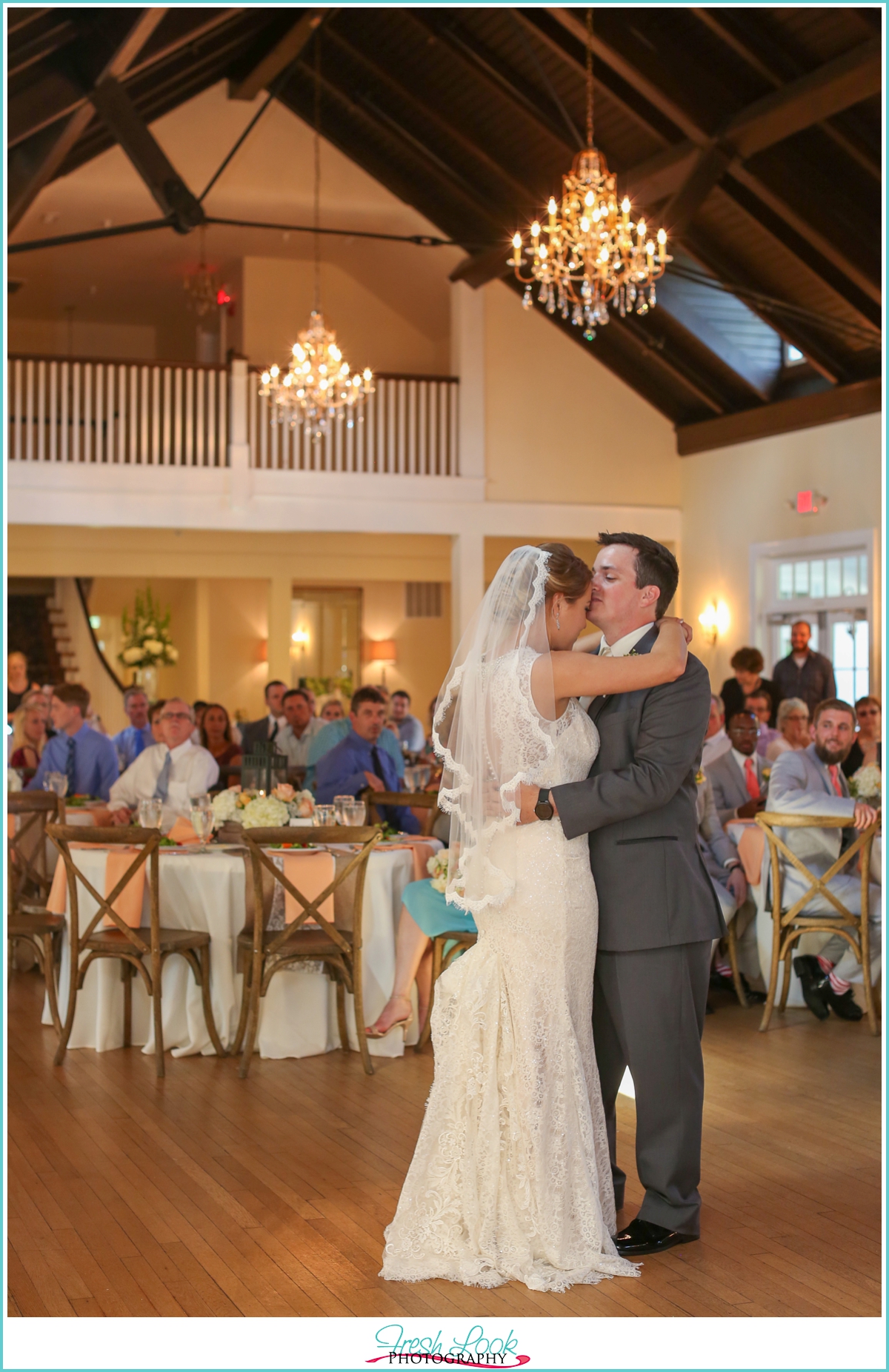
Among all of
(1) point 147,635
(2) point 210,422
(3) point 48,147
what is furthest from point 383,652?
(3) point 48,147

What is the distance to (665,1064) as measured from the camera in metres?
3.46

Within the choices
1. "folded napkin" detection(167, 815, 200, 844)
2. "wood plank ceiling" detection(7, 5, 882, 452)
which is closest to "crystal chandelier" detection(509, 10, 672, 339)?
"wood plank ceiling" detection(7, 5, 882, 452)

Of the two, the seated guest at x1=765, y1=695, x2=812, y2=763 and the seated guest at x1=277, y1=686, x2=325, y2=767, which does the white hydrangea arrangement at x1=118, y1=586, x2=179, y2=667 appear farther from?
A: the seated guest at x1=765, y1=695, x2=812, y2=763

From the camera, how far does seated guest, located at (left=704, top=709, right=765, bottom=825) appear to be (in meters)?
7.18

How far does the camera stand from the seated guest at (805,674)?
1091 cm

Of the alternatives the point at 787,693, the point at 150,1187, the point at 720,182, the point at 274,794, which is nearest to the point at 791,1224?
the point at 150,1187

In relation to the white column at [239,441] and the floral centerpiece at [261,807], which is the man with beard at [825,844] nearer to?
the floral centerpiece at [261,807]

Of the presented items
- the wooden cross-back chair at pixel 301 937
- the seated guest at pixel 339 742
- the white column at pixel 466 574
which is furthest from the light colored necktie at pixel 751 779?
the white column at pixel 466 574

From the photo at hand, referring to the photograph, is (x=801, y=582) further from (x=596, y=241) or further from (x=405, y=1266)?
(x=405, y=1266)

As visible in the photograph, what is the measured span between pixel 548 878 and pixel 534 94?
393 inches

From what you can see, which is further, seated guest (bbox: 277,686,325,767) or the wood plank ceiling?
seated guest (bbox: 277,686,325,767)

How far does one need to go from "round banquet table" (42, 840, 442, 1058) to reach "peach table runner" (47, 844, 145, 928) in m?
0.08

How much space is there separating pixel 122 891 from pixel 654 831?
2.78 m

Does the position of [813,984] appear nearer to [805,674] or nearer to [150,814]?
[150,814]
